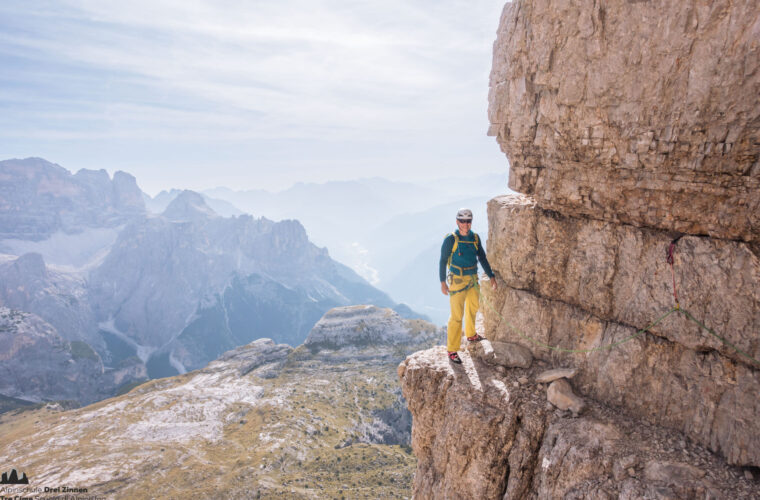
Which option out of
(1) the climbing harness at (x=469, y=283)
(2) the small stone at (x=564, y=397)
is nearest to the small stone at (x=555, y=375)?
(2) the small stone at (x=564, y=397)

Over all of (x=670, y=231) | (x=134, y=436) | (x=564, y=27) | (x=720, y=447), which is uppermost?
(x=564, y=27)

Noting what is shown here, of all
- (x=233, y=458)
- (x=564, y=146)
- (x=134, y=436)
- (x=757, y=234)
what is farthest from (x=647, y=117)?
(x=134, y=436)

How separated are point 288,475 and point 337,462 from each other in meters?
11.0

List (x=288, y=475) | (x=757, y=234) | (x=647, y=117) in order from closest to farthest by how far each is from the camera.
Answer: (x=757, y=234)
(x=647, y=117)
(x=288, y=475)

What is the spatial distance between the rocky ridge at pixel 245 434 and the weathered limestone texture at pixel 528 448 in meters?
53.7

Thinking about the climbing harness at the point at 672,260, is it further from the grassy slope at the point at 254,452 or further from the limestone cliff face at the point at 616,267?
the grassy slope at the point at 254,452

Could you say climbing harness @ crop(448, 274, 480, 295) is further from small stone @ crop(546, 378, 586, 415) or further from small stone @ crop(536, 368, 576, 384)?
small stone @ crop(546, 378, 586, 415)

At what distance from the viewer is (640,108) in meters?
10.2

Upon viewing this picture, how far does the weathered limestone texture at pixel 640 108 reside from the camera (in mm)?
8820

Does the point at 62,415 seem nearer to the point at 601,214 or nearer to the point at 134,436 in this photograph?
the point at 134,436

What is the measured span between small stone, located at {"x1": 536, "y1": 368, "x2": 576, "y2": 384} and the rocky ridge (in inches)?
2205

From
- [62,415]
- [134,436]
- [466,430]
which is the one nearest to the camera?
[466,430]

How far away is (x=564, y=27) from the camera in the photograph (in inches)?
443

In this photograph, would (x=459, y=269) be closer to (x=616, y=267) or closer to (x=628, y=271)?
(x=616, y=267)
